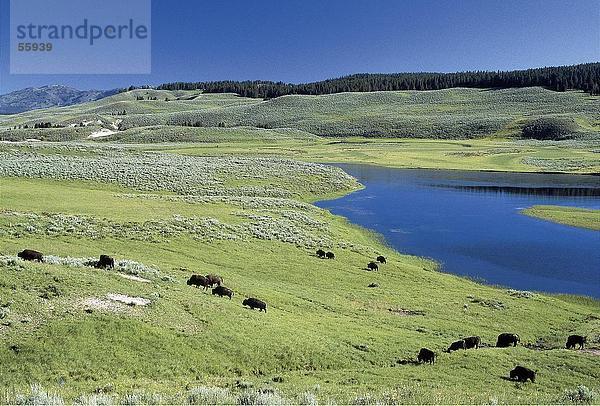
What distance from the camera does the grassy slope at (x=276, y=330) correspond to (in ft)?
49.2

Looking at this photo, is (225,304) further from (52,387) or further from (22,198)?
(22,198)

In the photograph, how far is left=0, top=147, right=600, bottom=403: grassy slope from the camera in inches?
590

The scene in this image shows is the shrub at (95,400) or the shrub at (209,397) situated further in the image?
the shrub at (209,397)

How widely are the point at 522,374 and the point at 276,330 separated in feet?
27.4

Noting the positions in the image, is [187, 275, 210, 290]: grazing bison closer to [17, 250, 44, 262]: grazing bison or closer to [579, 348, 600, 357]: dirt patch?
[17, 250, 44, 262]: grazing bison

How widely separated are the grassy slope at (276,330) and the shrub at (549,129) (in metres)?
142

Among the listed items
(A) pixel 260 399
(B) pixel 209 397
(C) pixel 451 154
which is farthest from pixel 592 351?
(C) pixel 451 154

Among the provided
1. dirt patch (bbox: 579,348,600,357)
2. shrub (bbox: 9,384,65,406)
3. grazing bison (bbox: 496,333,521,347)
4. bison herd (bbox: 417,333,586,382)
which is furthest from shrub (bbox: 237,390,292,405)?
dirt patch (bbox: 579,348,600,357)

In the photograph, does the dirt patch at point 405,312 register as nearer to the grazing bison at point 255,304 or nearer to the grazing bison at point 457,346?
the grazing bison at point 457,346

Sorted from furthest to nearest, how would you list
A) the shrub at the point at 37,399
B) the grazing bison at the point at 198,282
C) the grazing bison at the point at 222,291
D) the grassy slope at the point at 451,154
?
the grassy slope at the point at 451,154 < the grazing bison at the point at 198,282 < the grazing bison at the point at 222,291 < the shrub at the point at 37,399

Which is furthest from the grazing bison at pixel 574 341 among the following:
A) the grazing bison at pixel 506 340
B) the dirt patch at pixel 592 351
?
the grazing bison at pixel 506 340

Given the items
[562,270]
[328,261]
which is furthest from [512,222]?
[328,261]

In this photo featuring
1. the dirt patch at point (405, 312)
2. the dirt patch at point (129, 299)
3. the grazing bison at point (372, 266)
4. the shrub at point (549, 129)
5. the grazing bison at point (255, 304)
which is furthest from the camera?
the shrub at point (549, 129)

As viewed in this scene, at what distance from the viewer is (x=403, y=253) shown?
130 ft
